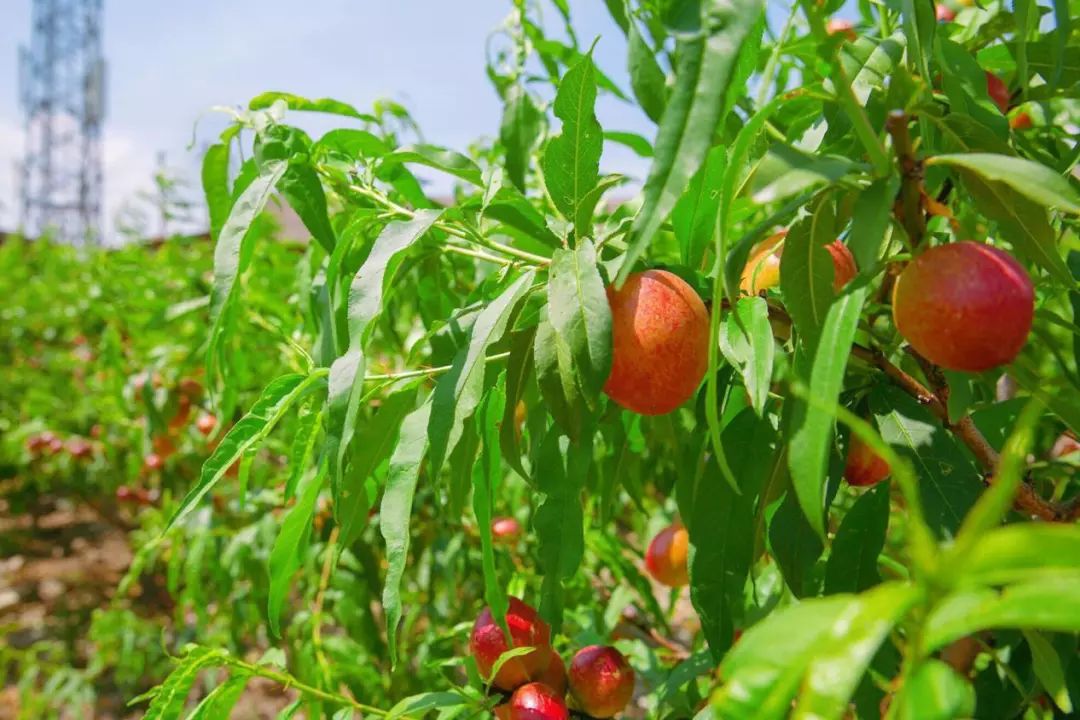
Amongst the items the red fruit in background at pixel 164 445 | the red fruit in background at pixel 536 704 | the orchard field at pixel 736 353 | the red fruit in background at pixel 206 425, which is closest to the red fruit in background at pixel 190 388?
the red fruit in background at pixel 206 425

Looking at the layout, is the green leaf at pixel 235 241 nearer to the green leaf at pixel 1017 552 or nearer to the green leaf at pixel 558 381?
the green leaf at pixel 558 381

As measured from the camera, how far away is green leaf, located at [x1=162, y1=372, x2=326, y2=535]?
1.98 feet

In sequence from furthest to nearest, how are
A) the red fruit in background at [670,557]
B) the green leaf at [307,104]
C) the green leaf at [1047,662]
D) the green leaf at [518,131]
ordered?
the red fruit in background at [670,557] → the green leaf at [518,131] → the green leaf at [307,104] → the green leaf at [1047,662]

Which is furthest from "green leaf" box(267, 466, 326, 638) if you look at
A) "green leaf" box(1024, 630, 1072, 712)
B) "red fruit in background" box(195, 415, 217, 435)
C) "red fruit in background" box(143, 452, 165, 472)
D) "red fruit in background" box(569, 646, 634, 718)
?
"red fruit in background" box(143, 452, 165, 472)

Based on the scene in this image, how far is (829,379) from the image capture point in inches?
17.6

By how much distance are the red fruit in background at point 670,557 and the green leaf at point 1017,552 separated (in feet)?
Answer: 3.16

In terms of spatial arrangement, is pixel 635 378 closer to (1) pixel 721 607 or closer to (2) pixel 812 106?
(1) pixel 721 607

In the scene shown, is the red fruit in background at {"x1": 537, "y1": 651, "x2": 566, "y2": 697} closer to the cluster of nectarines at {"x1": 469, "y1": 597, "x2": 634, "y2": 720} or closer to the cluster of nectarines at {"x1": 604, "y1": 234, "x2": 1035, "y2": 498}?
the cluster of nectarines at {"x1": 469, "y1": 597, "x2": 634, "y2": 720}

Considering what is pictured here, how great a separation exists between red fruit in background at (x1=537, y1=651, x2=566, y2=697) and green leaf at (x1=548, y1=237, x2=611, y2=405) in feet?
1.40

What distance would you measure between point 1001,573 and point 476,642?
64 centimetres

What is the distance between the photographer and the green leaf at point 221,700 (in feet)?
2.47

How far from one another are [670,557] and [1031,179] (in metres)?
0.86

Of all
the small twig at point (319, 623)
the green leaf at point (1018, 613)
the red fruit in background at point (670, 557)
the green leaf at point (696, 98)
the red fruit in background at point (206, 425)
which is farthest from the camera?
the red fruit in background at point (206, 425)


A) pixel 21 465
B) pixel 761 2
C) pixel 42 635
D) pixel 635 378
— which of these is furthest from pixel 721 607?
pixel 21 465
